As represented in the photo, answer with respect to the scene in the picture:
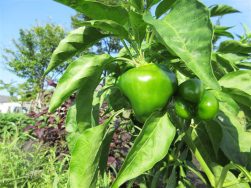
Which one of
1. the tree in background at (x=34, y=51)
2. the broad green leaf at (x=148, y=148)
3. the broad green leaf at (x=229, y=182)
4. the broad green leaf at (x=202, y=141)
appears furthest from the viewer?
the tree in background at (x=34, y=51)

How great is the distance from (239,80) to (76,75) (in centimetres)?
45

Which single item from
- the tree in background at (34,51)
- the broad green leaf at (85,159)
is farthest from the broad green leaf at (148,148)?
the tree in background at (34,51)

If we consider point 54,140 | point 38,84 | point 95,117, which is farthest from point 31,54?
point 95,117

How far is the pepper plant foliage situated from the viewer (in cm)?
69

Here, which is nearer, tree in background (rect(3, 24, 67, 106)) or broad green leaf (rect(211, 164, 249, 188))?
broad green leaf (rect(211, 164, 249, 188))

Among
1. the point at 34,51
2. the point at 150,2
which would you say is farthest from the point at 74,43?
the point at 34,51

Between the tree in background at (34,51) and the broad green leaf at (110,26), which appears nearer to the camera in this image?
the broad green leaf at (110,26)

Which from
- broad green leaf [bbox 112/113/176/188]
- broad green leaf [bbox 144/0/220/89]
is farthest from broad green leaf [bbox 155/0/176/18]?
broad green leaf [bbox 112/113/176/188]

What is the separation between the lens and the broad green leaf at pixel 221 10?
1.14 meters

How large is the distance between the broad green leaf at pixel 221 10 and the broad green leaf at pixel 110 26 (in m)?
0.38

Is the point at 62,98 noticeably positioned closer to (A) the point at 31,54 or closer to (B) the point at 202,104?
(B) the point at 202,104

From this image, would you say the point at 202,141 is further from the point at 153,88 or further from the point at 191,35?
the point at 191,35

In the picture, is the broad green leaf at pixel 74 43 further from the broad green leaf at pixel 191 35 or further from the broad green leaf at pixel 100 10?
the broad green leaf at pixel 191 35

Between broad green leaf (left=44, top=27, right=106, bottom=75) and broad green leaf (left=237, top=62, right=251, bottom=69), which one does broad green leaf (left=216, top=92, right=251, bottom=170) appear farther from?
broad green leaf (left=44, top=27, right=106, bottom=75)
